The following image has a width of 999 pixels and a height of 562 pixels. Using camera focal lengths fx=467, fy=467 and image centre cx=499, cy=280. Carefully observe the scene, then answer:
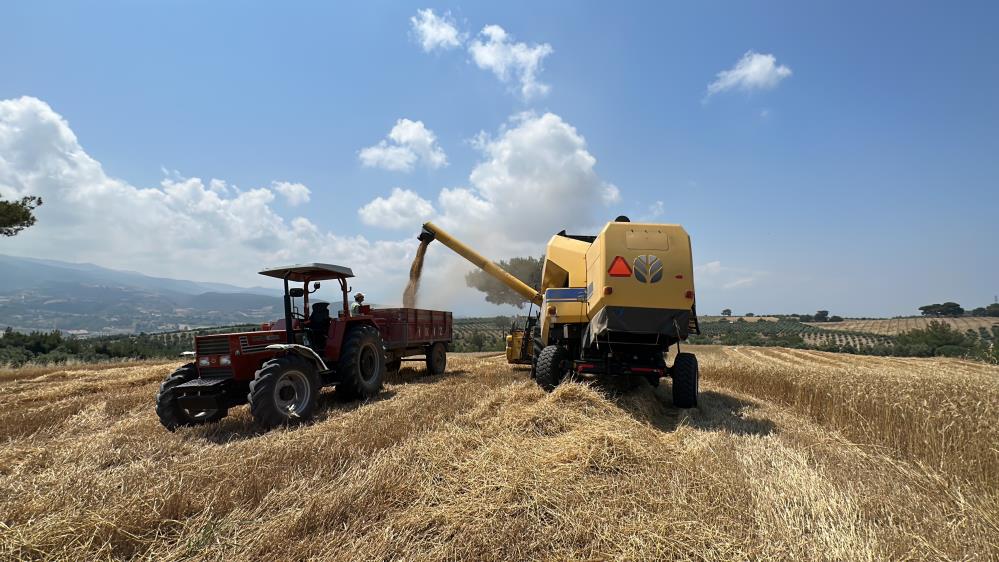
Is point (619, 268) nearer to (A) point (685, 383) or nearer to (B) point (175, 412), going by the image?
(A) point (685, 383)

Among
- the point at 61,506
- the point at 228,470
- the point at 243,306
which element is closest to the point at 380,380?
the point at 228,470

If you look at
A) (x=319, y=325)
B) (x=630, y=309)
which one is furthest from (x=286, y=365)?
(x=630, y=309)

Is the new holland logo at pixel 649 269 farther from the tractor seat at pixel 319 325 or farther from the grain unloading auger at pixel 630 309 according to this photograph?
the tractor seat at pixel 319 325

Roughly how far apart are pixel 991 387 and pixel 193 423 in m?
10.5

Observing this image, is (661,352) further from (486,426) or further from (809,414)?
(486,426)

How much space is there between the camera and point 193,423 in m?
6.26

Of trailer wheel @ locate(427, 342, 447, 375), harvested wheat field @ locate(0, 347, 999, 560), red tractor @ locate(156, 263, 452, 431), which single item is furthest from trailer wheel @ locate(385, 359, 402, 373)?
harvested wheat field @ locate(0, 347, 999, 560)

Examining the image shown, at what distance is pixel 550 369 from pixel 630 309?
1.93 m

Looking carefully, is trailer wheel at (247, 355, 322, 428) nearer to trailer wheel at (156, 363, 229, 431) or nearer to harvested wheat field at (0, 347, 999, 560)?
harvested wheat field at (0, 347, 999, 560)

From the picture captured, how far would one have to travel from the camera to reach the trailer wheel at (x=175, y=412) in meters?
6.08

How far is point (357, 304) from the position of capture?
954 cm

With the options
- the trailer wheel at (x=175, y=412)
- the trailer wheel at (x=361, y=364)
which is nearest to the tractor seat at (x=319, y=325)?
the trailer wheel at (x=361, y=364)

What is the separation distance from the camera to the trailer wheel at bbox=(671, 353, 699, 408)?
740 cm

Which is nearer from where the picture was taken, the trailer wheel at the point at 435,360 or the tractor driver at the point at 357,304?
the tractor driver at the point at 357,304
